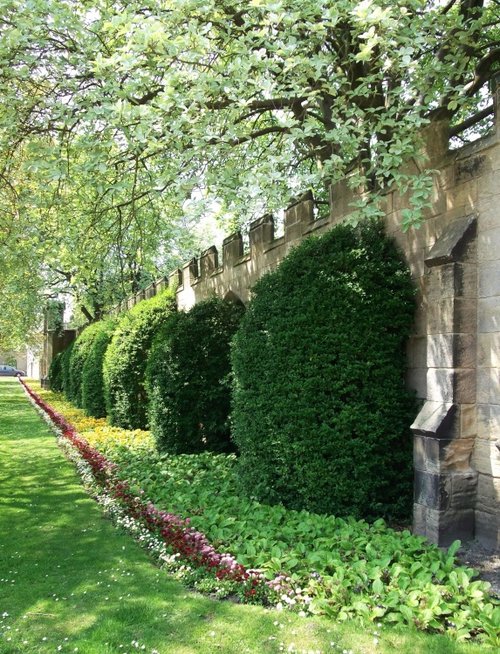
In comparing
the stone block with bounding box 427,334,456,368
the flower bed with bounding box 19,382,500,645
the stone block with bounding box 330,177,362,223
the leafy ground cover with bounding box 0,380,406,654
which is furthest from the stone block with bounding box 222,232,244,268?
the stone block with bounding box 427,334,456,368

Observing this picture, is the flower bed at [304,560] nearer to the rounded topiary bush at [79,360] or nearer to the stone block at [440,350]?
the stone block at [440,350]

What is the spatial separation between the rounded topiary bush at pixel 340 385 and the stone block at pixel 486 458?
0.82 meters

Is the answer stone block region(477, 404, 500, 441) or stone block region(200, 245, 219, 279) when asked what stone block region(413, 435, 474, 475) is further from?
stone block region(200, 245, 219, 279)

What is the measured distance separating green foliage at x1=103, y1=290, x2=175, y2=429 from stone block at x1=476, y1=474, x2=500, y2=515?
30.0ft

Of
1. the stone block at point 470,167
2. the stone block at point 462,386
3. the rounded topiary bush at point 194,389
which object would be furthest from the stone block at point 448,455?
the rounded topiary bush at point 194,389

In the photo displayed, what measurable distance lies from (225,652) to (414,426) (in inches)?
113

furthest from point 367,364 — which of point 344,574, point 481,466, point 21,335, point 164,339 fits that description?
point 21,335

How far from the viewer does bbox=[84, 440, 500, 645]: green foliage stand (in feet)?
12.1

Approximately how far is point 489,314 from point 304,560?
2.77 metres

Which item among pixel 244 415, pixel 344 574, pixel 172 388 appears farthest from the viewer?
pixel 172 388

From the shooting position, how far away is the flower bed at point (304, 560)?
3.74 meters

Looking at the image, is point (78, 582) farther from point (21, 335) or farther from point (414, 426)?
point (21, 335)

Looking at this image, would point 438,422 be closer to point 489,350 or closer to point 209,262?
point 489,350

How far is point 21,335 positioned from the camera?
99.9ft
